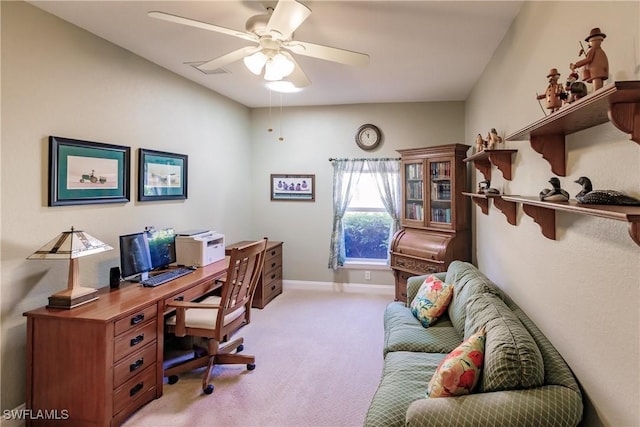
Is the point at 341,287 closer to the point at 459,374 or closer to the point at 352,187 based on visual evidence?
the point at 352,187

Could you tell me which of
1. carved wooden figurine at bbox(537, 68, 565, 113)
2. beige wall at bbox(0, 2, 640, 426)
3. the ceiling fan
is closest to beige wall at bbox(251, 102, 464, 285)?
beige wall at bbox(0, 2, 640, 426)

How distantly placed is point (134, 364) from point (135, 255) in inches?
34.8

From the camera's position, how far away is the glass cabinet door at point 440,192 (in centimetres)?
400

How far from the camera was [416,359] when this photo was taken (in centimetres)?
210

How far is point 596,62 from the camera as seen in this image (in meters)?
1.13

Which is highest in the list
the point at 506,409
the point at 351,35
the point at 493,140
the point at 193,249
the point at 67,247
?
the point at 351,35

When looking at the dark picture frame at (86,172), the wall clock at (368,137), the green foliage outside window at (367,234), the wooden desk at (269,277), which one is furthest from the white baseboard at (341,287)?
the dark picture frame at (86,172)

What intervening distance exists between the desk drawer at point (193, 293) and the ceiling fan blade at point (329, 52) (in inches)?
75.5

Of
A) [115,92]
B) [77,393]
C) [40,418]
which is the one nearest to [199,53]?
[115,92]

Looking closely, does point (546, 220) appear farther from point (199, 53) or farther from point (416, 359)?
point (199, 53)

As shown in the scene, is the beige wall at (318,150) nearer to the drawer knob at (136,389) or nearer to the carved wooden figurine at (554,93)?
the drawer knob at (136,389)

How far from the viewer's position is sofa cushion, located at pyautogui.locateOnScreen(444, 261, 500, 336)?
7.40ft

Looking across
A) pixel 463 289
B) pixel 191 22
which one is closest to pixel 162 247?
pixel 191 22

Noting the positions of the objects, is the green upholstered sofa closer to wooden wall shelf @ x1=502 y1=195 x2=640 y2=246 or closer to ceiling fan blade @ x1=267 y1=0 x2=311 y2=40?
wooden wall shelf @ x1=502 y1=195 x2=640 y2=246
